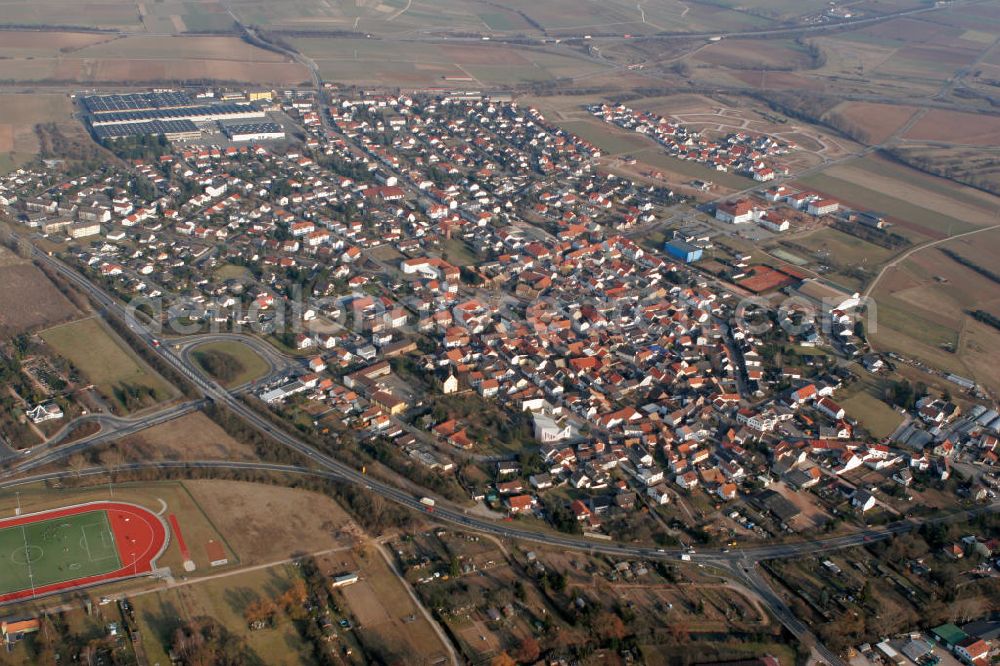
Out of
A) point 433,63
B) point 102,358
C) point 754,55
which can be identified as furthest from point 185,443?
point 754,55

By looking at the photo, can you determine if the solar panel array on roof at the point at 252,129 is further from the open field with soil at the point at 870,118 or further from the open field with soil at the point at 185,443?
the open field with soil at the point at 870,118

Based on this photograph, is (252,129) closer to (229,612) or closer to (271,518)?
(271,518)

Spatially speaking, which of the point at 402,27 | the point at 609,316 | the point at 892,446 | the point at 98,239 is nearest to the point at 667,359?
the point at 609,316

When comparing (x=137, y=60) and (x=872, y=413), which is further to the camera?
(x=137, y=60)

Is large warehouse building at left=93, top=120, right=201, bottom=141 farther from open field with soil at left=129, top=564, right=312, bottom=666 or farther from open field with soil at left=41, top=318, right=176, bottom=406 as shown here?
open field with soil at left=129, top=564, right=312, bottom=666

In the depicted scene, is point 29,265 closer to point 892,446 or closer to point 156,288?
point 156,288

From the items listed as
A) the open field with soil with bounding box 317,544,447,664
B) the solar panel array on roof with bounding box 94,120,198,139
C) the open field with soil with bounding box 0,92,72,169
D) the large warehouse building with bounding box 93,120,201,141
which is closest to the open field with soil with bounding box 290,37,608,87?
the solar panel array on roof with bounding box 94,120,198,139

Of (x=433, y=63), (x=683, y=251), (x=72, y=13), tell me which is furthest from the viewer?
(x=72, y=13)
